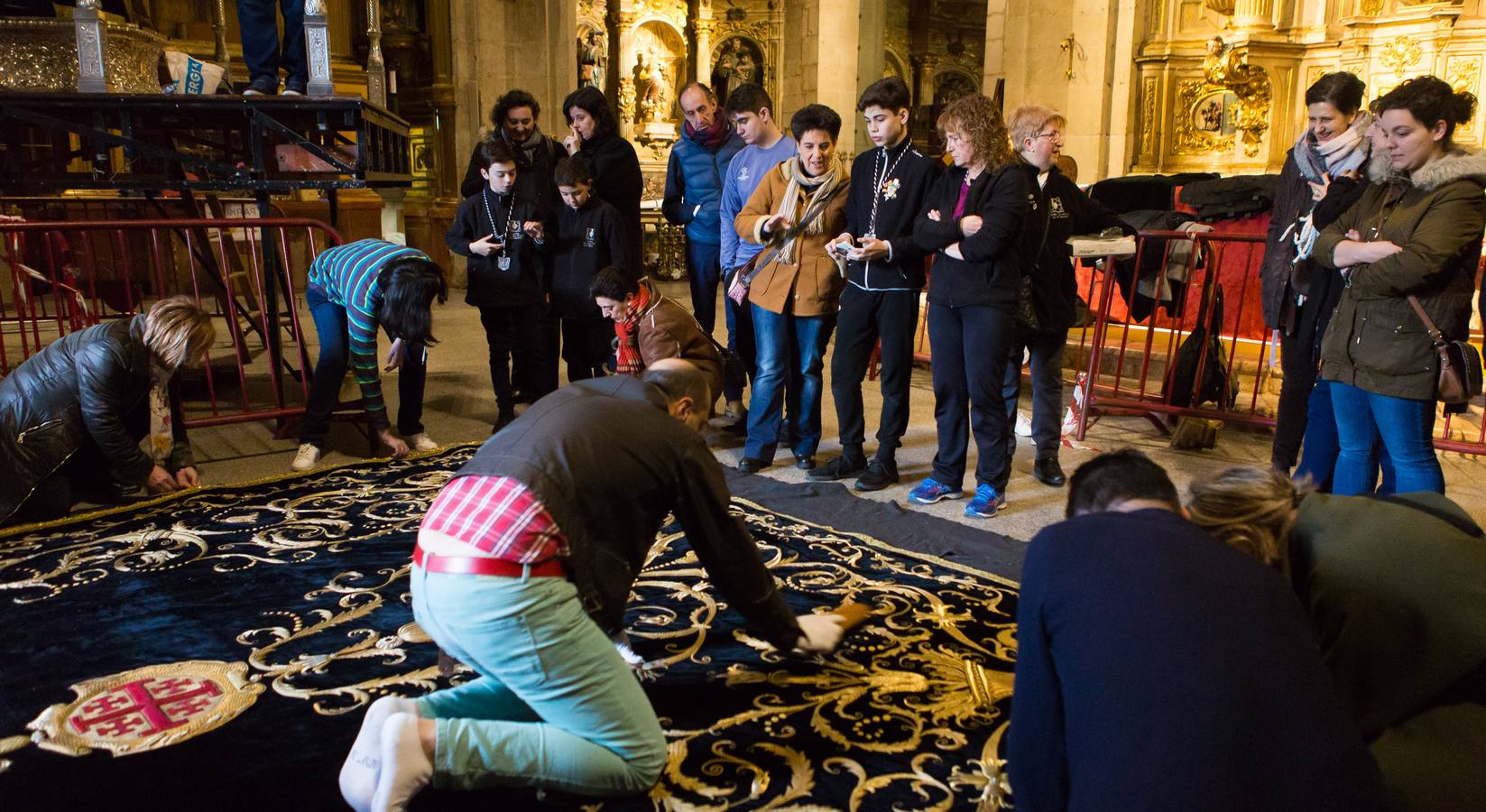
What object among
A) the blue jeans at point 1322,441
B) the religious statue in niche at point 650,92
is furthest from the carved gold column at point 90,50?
the religious statue in niche at point 650,92

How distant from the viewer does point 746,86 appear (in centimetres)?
520

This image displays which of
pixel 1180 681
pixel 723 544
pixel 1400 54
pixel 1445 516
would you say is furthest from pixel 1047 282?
pixel 1400 54

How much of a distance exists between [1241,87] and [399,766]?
9.81 metres

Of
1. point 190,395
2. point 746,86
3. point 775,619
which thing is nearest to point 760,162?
point 746,86

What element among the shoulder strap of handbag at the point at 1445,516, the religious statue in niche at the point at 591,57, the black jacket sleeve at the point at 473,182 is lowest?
the shoulder strap of handbag at the point at 1445,516

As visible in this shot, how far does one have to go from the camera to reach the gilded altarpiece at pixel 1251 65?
28.9ft

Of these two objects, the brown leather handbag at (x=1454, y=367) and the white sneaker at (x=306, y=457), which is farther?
the white sneaker at (x=306, y=457)

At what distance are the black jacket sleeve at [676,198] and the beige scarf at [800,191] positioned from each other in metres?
1.31

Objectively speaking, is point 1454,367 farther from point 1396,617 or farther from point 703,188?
point 703,188

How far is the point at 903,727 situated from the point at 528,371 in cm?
373

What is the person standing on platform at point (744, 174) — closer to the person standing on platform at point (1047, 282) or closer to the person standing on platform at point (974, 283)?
the person standing on platform at point (974, 283)

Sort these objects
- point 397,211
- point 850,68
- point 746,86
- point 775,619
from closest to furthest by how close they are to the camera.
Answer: point 775,619 → point 746,86 → point 850,68 → point 397,211

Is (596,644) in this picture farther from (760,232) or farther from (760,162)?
(760,162)

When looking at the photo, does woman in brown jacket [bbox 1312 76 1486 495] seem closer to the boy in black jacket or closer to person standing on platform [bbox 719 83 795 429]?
person standing on platform [bbox 719 83 795 429]
